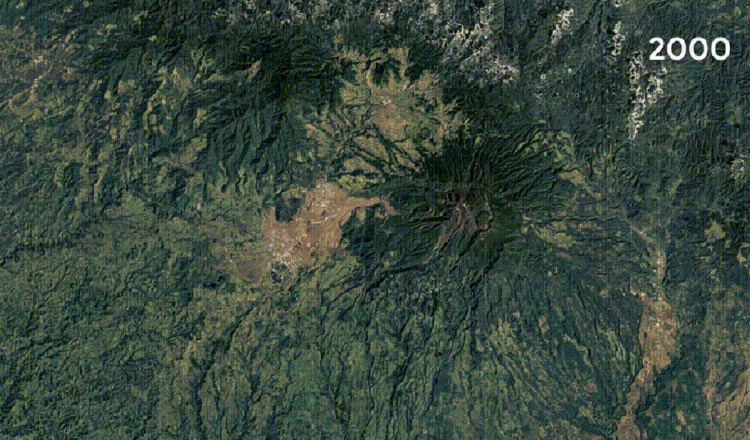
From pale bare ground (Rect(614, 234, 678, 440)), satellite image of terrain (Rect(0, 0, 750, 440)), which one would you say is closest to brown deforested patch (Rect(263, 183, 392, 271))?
satellite image of terrain (Rect(0, 0, 750, 440))

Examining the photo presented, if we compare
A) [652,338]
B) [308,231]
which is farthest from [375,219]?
[652,338]

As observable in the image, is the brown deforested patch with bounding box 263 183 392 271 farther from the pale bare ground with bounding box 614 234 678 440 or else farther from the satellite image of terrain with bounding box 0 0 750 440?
the pale bare ground with bounding box 614 234 678 440

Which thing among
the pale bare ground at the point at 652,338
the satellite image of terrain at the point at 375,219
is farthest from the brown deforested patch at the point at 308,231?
the pale bare ground at the point at 652,338

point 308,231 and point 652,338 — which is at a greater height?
point 652,338

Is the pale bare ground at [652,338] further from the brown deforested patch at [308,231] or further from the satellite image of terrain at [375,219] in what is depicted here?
the brown deforested patch at [308,231]

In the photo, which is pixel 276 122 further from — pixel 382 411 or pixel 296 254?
pixel 382 411

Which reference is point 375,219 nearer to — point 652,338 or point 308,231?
point 308,231
